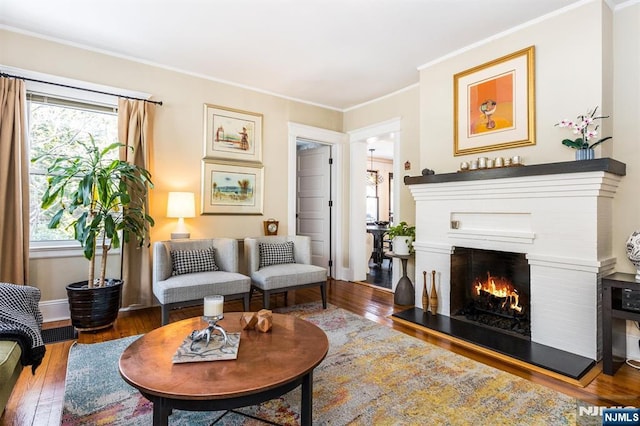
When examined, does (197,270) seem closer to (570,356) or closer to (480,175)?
(480,175)

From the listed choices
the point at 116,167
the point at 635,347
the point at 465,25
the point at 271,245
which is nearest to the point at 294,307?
the point at 271,245

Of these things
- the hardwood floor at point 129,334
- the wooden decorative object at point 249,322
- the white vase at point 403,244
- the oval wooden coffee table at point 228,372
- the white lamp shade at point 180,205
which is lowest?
the hardwood floor at point 129,334

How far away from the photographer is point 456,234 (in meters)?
3.29

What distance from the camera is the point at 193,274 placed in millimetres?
3350

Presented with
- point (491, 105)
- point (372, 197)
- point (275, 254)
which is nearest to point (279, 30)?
point (491, 105)

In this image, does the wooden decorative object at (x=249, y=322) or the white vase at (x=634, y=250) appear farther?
the white vase at (x=634, y=250)

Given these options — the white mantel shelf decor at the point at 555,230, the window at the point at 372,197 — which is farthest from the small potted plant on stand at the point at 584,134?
the window at the point at 372,197

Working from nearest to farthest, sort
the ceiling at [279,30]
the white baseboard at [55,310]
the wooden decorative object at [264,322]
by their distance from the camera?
the wooden decorative object at [264,322] < the ceiling at [279,30] < the white baseboard at [55,310]

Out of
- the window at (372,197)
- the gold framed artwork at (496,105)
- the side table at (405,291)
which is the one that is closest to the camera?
the gold framed artwork at (496,105)

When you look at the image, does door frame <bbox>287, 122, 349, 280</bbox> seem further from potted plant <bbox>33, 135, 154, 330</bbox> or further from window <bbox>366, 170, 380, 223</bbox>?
window <bbox>366, 170, 380, 223</bbox>

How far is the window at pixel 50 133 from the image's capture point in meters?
3.30

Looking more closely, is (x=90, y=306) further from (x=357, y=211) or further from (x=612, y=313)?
(x=612, y=313)

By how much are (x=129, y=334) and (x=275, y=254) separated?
164 centimetres

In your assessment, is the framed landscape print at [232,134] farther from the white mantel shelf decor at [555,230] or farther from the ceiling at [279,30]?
the white mantel shelf decor at [555,230]
